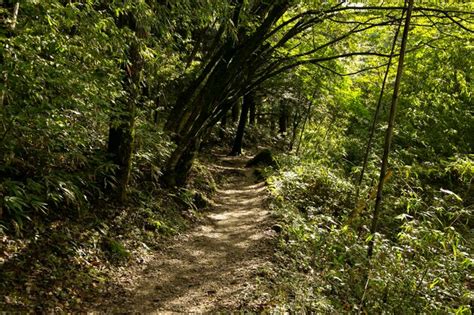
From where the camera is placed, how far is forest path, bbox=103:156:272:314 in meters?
4.62

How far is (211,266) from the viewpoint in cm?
594

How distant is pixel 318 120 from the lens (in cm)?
2284

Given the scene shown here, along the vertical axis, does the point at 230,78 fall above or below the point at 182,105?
above

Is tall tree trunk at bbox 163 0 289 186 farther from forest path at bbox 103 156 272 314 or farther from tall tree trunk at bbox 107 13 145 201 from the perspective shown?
tall tree trunk at bbox 107 13 145 201

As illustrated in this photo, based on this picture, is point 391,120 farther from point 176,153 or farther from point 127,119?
point 176,153

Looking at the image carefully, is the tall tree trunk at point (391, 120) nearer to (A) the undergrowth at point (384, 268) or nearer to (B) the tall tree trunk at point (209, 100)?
(A) the undergrowth at point (384, 268)

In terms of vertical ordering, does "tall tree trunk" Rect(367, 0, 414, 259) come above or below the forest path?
above

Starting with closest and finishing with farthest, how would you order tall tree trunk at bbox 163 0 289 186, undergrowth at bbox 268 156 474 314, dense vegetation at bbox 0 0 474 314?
dense vegetation at bbox 0 0 474 314
undergrowth at bbox 268 156 474 314
tall tree trunk at bbox 163 0 289 186

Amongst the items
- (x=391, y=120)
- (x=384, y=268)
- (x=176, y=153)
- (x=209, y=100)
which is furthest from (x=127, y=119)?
(x=384, y=268)

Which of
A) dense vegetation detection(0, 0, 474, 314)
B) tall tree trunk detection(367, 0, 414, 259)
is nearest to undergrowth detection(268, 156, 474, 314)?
dense vegetation detection(0, 0, 474, 314)

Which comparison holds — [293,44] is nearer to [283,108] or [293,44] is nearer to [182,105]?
[182,105]

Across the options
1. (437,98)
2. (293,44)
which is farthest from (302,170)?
(437,98)

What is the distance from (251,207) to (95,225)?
5030mm

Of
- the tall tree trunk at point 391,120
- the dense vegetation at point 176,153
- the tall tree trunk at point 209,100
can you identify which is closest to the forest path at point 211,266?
the dense vegetation at point 176,153
